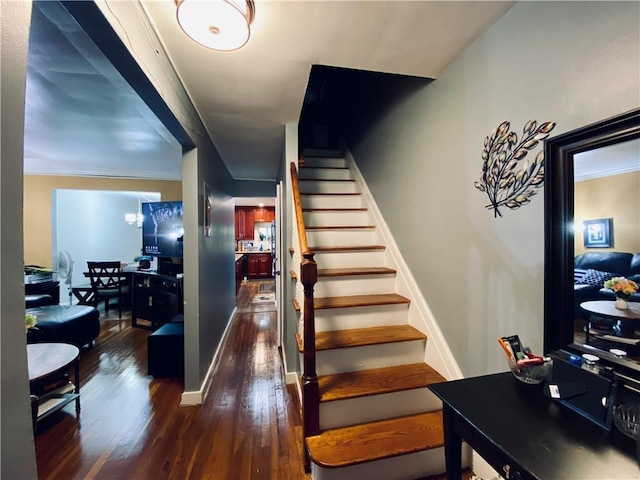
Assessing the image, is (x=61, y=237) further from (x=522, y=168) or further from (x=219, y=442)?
(x=522, y=168)

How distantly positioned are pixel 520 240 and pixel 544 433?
0.76 metres

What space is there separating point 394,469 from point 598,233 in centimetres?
145

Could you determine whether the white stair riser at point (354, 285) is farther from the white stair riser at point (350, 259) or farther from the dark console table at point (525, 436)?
the dark console table at point (525, 436)

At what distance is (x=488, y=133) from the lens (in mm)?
1379

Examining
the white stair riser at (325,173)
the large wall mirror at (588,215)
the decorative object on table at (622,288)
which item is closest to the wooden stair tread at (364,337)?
the large wall mirror at (588,215)

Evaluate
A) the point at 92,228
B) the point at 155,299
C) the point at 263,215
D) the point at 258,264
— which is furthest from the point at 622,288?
the point at 263,215

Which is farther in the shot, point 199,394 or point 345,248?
point 345,248

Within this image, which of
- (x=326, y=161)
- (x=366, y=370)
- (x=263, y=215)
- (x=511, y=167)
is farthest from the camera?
(x=263, y=215)

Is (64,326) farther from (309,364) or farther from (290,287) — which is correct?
(309,364)

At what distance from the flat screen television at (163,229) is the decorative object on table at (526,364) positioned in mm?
4020

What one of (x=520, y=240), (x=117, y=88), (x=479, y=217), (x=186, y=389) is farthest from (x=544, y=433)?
(x=117, y=88)

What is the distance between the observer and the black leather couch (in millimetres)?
855

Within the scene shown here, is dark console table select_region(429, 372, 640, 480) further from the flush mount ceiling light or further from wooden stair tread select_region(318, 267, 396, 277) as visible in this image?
the flush mount ceiling light

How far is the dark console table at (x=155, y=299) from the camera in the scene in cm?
372
